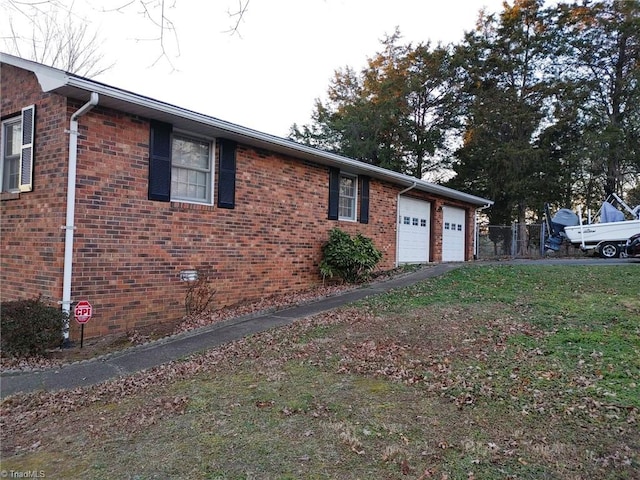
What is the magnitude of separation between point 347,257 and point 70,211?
6.18m

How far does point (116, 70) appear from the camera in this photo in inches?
740

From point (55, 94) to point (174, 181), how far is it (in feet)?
7.25

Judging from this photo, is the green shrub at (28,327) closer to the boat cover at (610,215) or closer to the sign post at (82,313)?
the sign post at (82,313)

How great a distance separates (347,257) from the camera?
10.6 metres

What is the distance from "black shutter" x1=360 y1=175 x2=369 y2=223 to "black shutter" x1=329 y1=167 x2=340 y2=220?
112 cm

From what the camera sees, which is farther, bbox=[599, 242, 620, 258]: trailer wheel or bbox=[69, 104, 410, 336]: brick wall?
bbox=[599, 242, 620, 258]: trailer wheel

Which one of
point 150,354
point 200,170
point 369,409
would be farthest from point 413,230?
point 369,409

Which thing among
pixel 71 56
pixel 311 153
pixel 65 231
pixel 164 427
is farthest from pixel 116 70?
pixel 164 427

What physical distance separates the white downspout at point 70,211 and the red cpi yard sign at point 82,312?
315 mm

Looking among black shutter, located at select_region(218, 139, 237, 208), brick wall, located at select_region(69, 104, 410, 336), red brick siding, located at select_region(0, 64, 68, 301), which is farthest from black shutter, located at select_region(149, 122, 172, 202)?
red brick siding, located at select_region(0, 64, 68, 301)

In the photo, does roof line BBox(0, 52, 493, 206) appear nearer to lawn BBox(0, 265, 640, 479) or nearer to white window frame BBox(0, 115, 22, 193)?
white window frame BBox(0, 115, 22, 193)

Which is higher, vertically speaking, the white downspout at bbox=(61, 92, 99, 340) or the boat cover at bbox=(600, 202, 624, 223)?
the boat cover at bbox=(600, 202, 624, 223)

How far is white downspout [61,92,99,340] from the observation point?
20.4ft

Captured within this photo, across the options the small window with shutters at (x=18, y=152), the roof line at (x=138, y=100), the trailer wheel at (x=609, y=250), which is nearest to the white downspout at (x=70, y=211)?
the roof line at (x=138, y=100)
